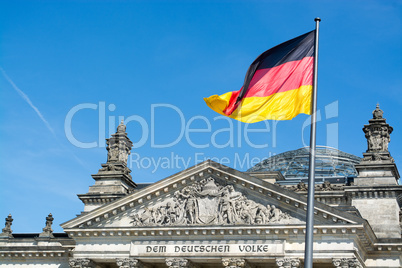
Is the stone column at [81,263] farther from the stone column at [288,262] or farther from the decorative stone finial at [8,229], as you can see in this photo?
the stone column at [288,262]

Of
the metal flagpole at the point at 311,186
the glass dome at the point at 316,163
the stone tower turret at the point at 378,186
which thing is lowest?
the metal flagpole at the point at 311,186

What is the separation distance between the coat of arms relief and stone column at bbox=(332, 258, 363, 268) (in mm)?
4109

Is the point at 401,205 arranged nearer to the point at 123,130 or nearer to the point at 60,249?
the point at 123,130

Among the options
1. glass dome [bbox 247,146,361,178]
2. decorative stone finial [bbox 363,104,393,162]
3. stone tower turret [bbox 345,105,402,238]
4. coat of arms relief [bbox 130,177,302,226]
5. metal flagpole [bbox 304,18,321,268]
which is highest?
glass dome [bbox 247,146,361,178]

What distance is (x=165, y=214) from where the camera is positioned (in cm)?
5122

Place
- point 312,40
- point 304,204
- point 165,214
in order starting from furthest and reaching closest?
point 165,214 → point 304,204 → point 312,40

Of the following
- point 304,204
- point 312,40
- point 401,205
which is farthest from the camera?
point 401,205

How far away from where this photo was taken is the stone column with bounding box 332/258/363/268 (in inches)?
1834

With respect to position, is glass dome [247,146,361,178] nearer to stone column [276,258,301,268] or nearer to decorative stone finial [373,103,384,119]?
decorative stone finial [373,103,384,119]

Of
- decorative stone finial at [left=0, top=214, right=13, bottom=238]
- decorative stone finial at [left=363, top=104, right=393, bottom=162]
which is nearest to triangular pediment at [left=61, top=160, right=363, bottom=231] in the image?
decorative stone finial at [left=363, top=104, right=393, bottom=162]

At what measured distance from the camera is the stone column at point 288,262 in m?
47.4

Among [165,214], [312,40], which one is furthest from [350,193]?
[312,40]

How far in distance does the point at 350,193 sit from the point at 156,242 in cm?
1591

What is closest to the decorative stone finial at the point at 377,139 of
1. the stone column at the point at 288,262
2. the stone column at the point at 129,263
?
the stone column at the point at 288,262
